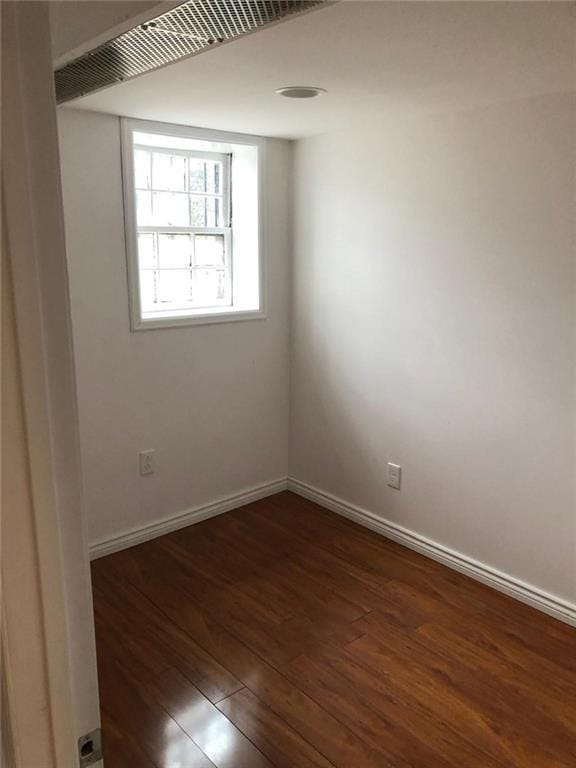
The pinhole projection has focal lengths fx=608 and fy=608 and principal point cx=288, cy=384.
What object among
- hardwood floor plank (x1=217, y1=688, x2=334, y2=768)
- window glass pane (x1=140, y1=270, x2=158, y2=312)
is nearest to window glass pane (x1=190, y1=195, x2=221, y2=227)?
window glass pane (x1=140, y1=270, x2=158, y2=312)

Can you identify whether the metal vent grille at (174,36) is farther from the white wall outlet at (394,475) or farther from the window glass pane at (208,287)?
the white wall outlet at (394,475)

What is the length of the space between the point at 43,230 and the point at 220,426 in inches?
115

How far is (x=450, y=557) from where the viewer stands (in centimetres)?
301

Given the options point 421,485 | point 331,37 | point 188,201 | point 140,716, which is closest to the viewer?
point 331,37

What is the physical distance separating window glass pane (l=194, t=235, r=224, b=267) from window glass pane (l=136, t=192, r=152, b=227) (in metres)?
0.31

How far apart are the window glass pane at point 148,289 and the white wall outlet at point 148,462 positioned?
2.50 ft

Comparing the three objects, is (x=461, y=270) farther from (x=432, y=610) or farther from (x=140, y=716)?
(x=140, y=716)

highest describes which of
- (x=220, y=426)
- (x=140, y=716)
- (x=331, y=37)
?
(x=331, y=37)

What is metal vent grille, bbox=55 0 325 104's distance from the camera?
4.54ft

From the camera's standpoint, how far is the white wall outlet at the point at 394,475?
321 centimetres

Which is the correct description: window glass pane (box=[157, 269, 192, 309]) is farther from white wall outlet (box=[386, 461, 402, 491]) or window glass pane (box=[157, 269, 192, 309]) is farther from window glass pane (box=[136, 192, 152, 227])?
white wall outlet (box=[386, 461, 402, 491])

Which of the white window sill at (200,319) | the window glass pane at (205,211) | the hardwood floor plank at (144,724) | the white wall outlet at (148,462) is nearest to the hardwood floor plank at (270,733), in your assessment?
the hardwood floor plank at (144,724)

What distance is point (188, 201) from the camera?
338cm

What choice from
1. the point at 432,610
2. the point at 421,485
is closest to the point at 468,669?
the point at 432,610
